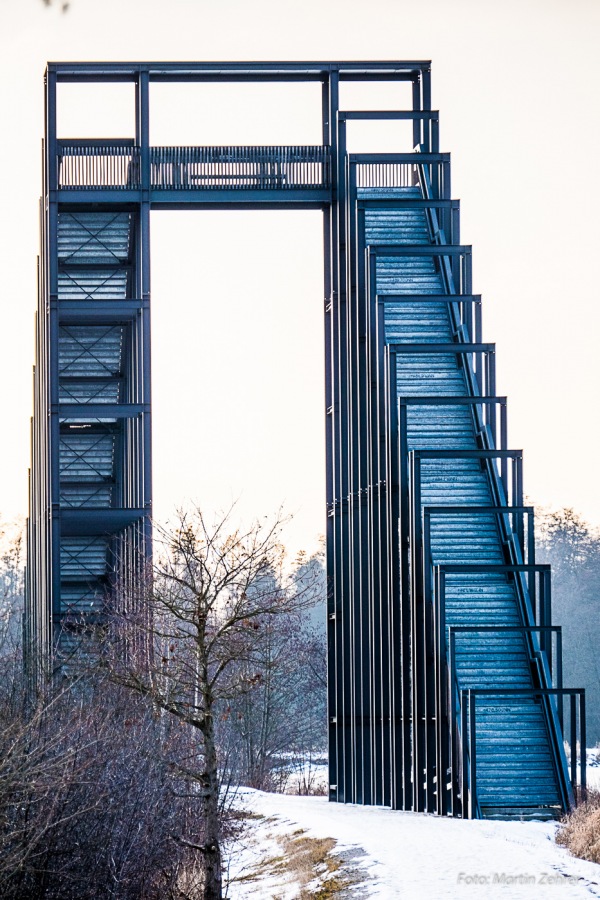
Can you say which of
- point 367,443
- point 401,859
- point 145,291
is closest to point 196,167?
point 145,291

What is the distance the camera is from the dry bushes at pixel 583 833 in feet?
61.4

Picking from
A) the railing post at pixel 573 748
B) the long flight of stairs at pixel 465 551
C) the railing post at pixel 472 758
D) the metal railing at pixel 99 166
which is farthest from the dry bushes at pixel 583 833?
the metal railing at pixel 99 166

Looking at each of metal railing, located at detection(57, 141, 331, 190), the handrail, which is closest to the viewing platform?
metal railing, located at detection(57, 141, 331, 190)

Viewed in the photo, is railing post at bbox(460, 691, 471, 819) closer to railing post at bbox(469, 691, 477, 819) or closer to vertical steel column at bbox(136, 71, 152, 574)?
railing post at bbox(469, 691, 477, 819)

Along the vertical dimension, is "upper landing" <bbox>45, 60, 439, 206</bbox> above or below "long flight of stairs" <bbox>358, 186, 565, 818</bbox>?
above

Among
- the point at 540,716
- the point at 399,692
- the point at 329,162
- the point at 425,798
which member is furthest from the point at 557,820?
the point at 329,162

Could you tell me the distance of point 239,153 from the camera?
37656mm

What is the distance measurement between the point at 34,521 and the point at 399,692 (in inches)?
643

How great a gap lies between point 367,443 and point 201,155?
8756 millimetres

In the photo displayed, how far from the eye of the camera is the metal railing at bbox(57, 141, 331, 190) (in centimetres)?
3712

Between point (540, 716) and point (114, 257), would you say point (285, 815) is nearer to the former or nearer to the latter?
point (540, 716)

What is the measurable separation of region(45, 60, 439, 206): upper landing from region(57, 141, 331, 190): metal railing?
1.0 inches

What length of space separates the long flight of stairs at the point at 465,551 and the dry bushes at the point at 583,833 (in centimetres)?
294

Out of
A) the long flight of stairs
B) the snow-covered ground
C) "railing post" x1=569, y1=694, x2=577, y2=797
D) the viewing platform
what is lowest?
the snow-covered ground
